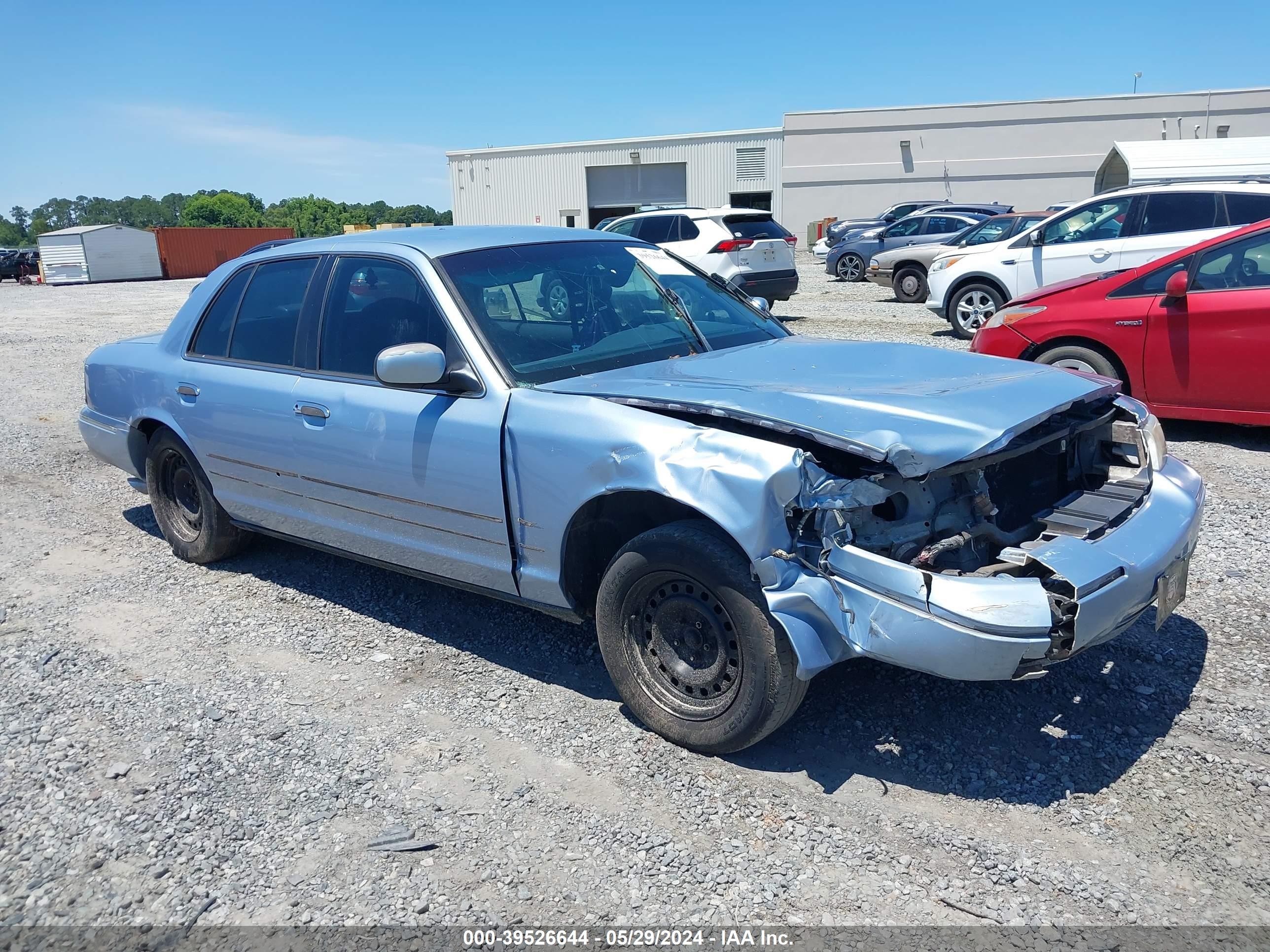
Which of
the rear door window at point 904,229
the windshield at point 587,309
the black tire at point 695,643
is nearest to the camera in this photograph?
the black tire at point 695,643

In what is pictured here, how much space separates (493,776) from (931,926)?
154 centimetres

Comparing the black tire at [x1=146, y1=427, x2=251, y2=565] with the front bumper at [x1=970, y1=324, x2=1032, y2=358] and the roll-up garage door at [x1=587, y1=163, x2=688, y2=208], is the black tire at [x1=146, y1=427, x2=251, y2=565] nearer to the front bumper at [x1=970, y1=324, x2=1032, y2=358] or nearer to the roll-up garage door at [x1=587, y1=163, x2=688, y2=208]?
the front bumper at [x1=970, y1=324, x2=1032, y2=358]

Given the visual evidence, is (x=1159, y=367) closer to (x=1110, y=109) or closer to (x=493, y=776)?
(x=493, y=776)

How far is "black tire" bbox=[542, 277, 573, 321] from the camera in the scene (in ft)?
14.3

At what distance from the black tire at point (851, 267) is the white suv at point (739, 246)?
25.0 feet

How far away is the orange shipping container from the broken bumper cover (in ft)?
146

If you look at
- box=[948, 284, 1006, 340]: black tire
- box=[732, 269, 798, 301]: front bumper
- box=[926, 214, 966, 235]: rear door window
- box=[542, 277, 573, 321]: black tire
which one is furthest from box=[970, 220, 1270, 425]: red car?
box=[926, 214, 966, 235]: rear door window

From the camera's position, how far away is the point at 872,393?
3424 millimetres

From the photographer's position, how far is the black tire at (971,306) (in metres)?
12.2

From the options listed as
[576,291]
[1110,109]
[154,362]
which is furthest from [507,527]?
[1110,109]

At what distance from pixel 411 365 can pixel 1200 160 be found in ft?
69.3

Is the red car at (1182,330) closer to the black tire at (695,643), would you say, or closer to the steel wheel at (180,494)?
the black tire at (695,643)

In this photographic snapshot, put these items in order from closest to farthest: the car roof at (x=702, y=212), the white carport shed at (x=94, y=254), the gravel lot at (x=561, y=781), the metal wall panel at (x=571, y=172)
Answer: the gravel lot at (x=561, y=781)
the car roof at (x=702, y=212)
the white carport shed at (x=94, y=254)
the metal wall panel at (x=571, y=172)

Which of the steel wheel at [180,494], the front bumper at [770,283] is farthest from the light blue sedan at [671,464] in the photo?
the front bumper at [770,283]
